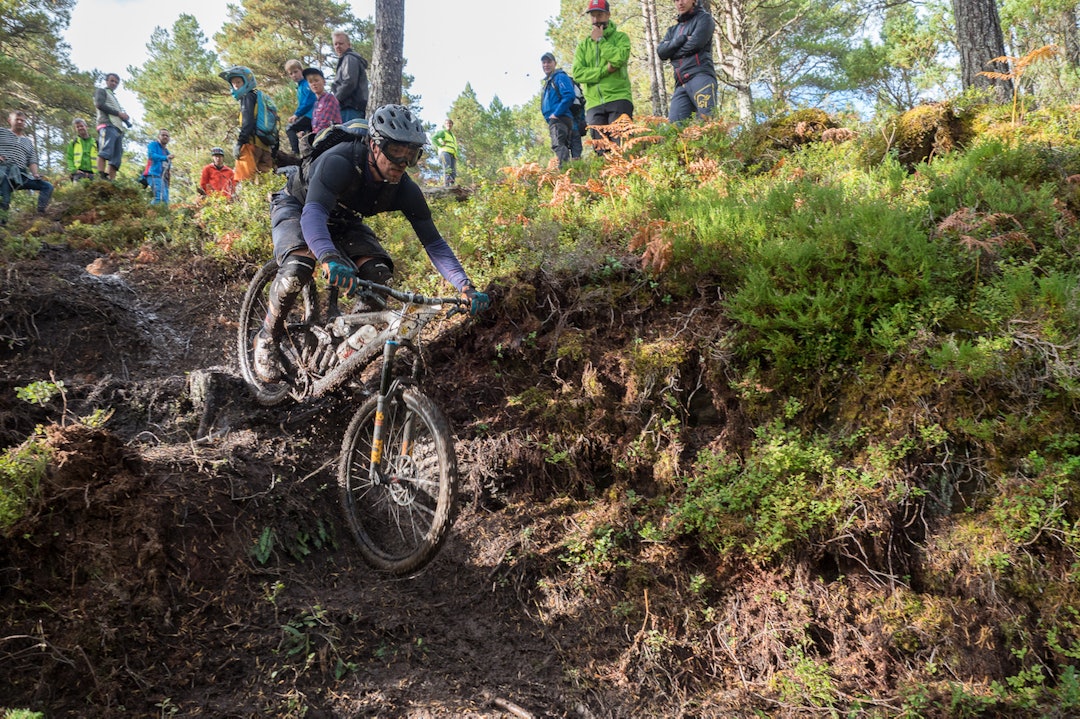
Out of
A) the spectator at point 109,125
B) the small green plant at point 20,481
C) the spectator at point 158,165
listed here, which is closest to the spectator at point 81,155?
the spectator at point 109,125

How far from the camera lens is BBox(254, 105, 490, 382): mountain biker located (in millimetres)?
4230

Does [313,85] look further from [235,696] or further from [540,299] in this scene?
[235,696]

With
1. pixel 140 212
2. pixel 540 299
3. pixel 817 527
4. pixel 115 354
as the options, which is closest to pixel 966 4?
pixel 540 299

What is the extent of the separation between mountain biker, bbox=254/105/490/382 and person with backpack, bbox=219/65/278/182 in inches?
229

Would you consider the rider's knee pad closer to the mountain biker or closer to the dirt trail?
the mountain biker

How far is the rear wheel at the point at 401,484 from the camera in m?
3.65

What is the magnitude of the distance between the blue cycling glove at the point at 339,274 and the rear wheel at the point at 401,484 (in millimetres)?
810

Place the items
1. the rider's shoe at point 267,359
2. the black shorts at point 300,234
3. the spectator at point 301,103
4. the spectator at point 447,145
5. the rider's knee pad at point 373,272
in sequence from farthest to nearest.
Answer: the spectator at point 447,145
the spectator at point 301,103
the rider's shoe at point 267,359
the rider's knee pad at point 373,272
the black shorts at point 300,234

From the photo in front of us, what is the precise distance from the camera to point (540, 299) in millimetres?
5301

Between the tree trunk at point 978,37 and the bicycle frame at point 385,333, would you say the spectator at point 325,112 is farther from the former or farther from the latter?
the tree trunk at point 978,37

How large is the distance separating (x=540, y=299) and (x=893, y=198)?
3014 mm

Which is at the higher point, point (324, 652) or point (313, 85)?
point (313, 85)

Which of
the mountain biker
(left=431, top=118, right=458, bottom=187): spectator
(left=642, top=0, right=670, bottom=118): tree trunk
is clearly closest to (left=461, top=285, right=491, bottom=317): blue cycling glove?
the mountain biker

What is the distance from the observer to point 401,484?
3988mm
